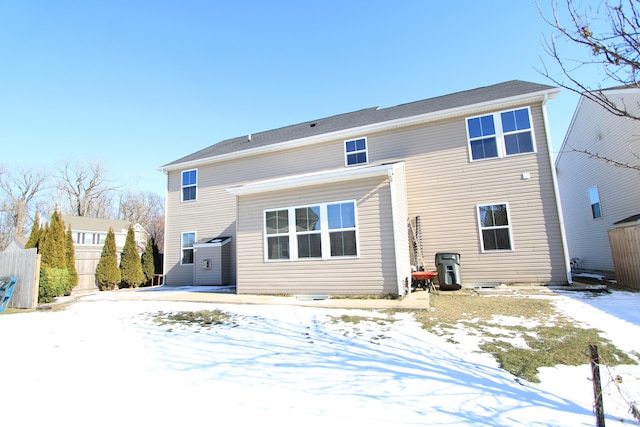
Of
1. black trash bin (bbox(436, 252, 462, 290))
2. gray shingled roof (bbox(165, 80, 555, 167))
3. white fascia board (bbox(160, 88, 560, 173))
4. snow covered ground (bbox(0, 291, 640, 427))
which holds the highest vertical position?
gray shingled roof (bbox(165, 80, 555, 167))

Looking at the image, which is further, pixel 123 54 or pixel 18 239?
pixel 18 239

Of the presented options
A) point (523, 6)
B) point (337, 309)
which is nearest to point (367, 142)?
point (337, 309)

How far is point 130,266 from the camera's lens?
48.6ft

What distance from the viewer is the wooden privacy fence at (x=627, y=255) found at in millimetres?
8117

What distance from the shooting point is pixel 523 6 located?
10.8 ft

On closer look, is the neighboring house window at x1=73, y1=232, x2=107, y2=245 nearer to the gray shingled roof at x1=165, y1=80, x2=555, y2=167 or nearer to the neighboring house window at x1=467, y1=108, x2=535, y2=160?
the gray shingled roof at x1=165, y1=80, x2=555, y2=167

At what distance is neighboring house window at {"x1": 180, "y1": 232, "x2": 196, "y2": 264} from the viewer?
547 inches

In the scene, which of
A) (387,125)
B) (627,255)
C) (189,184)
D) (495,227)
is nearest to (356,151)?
(387,125)

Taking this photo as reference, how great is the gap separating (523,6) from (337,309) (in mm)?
5980

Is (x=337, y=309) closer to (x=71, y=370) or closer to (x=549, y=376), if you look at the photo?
(x=549, y=376)

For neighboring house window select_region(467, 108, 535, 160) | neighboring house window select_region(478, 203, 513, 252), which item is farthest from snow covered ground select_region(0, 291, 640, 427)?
neighboring house window select_region(467, 108, 535, 160)

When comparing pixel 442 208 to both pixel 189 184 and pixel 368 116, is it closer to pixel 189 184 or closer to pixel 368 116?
pixel 368 116

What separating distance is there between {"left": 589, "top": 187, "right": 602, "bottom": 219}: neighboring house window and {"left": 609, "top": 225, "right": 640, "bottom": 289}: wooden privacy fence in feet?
17.5

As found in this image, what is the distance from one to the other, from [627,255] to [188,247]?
1552 cm
